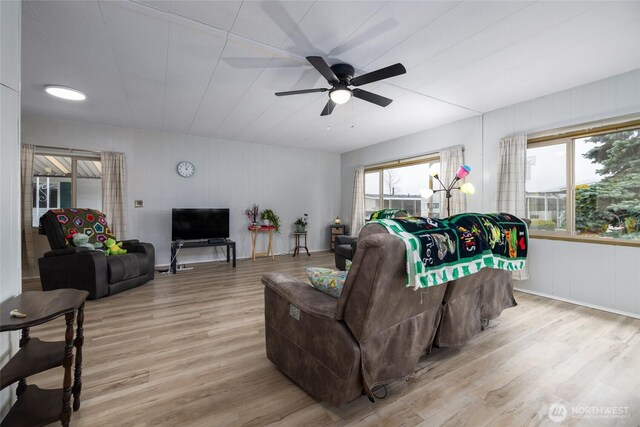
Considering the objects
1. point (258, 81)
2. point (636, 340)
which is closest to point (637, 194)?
point (636, 340)

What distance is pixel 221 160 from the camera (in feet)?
18.3

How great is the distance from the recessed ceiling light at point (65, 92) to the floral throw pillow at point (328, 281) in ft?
12.6

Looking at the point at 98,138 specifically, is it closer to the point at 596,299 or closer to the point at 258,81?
the point at 258,81

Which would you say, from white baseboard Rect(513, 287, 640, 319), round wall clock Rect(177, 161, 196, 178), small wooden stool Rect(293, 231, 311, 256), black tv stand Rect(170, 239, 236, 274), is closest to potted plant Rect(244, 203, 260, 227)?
black tv stand Rect(170, 239, 236, 274)

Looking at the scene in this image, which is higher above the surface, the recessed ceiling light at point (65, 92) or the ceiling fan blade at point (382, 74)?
the recessed ceiling light at point (65, 92)

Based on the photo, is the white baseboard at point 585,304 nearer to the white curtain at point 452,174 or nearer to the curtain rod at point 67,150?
the white curtain at point 452,174

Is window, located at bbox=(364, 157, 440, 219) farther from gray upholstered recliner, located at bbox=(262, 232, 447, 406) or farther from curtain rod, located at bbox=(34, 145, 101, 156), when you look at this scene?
curtain rod, located at bbox=(34, 145, 101, 156)

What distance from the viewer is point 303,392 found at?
63.9 inches

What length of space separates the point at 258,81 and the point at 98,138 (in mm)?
3595

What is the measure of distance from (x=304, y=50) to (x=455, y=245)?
6.93 feet

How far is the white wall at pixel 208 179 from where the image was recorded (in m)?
4.61

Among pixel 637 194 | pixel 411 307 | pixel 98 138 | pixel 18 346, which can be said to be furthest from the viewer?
pixel 98 138
